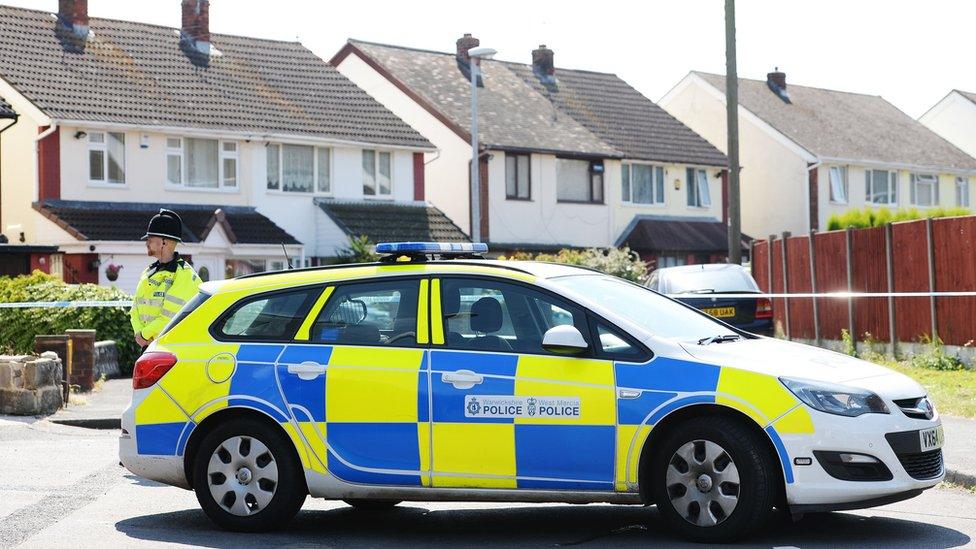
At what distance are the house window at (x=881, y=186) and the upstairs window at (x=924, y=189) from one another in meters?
1.20

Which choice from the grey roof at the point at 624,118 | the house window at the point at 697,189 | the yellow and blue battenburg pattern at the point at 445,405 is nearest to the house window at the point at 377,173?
the grey roof at the point at 624,118

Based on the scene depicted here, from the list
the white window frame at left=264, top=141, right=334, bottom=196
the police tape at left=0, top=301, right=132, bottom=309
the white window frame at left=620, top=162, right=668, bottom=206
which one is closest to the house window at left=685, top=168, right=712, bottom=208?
the white window frame at left=620, top=162, right=668, bottom=206

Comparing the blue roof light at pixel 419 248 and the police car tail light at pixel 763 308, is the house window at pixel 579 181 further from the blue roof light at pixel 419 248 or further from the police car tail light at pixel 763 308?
the blue roof light at pixel 419 248

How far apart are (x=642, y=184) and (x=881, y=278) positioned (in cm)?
2642

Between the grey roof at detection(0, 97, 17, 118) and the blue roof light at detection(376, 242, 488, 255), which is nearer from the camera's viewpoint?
the blue roof light at detection(376, 242, 488, 255)

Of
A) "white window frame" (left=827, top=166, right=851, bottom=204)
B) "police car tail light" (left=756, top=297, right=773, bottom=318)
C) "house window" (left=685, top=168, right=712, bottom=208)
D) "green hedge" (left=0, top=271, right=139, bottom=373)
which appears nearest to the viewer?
"police car tail light" (left=756, top=297, right=773, bottom=318)

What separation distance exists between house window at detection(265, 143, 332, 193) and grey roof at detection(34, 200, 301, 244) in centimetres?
133

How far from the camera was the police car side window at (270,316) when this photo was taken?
8.63 meters

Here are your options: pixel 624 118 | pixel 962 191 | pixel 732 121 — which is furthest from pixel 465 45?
pixel 732 121

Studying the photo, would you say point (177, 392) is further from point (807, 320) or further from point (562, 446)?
point (807, 320)

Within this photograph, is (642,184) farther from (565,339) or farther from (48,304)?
(565,339)

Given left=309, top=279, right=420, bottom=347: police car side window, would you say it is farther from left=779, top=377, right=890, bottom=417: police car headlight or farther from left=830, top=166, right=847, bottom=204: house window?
left=830, top=166, right=847, bottom=204: house window

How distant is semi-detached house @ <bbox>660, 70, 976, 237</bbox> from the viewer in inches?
2032

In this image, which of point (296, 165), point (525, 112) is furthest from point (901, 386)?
point (525, 112)
